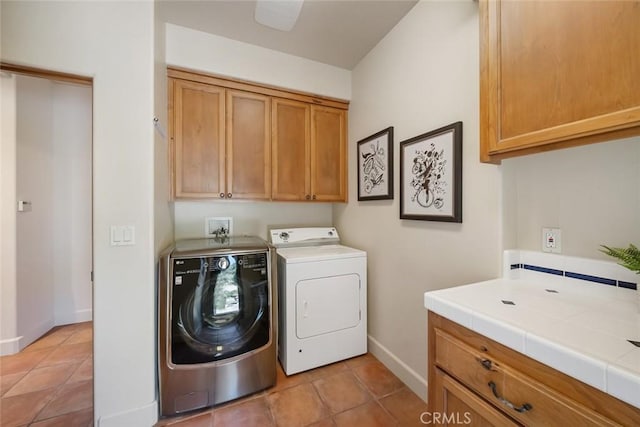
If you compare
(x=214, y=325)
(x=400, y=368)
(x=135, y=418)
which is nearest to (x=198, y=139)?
(x=214, y=325)

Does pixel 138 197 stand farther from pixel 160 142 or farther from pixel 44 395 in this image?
pixel 44 395

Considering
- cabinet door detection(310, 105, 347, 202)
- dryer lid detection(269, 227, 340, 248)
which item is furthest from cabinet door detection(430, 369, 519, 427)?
cabinet door detection(310, 105, 347, 202)

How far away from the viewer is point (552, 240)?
116 cm

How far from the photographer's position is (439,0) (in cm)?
151

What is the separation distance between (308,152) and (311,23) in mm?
1000

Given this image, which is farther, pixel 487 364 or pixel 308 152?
pixel 308 152

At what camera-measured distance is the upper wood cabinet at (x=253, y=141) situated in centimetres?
195

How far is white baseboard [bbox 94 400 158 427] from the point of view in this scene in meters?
1.36

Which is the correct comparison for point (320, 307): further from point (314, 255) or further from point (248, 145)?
point (248, 145)

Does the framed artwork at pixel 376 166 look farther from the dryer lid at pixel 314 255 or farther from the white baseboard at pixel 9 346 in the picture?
the white baseboard at pixel 9 346

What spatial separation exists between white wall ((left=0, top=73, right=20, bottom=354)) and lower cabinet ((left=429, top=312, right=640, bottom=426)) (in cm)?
327

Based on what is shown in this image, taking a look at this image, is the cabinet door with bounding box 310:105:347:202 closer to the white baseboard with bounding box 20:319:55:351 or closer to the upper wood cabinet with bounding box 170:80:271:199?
the upper wood cabinet with bounding box 170:80:271:199

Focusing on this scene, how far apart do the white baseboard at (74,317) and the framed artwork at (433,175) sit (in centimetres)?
338

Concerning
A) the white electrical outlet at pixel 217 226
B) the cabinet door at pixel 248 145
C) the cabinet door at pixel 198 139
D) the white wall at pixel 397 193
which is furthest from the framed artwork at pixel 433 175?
the white electrical outlet at pixel 217 226
